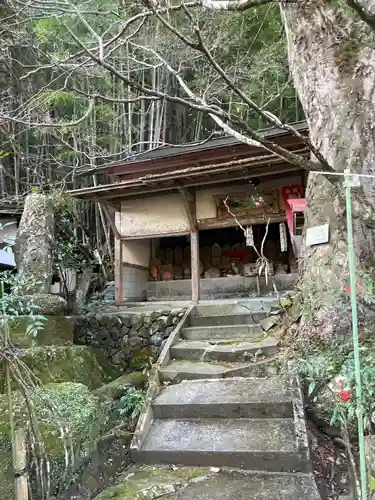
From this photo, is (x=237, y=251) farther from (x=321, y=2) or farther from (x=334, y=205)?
(x=321, y=2)

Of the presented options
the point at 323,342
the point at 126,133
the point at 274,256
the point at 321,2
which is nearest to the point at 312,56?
the point at 321,2

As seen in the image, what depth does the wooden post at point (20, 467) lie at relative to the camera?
2521 millimetres

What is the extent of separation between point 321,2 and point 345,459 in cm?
476

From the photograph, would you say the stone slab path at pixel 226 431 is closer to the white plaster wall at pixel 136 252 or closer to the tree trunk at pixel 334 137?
the tree trunk at pixel 334 137

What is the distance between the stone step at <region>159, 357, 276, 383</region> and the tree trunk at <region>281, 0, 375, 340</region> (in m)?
0.71

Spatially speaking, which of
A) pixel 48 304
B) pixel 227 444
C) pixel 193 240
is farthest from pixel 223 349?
pixel 193 240

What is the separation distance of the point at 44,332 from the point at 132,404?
1610 millimetres

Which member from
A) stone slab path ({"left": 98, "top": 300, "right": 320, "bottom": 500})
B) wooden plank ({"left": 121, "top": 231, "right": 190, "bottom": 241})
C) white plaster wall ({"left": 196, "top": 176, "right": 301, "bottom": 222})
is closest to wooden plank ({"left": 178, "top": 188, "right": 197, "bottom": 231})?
white plaster wall ({"left": 196, "top": 176, "right": 301, "bottom": 222})

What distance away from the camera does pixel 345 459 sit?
360 centimetres

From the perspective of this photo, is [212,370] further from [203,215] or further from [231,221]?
[203,215]

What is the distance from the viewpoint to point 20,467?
2.53 m

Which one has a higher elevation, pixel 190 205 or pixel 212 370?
pixel 190 205

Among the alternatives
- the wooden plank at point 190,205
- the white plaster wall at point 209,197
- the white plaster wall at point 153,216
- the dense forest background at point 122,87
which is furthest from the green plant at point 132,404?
the dense forest background at point 122,87

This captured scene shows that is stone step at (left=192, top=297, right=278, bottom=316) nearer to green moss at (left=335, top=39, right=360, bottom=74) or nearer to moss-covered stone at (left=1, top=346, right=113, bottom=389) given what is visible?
moss-covered stone at (left=1, top=346, right=113, bottom=389)
